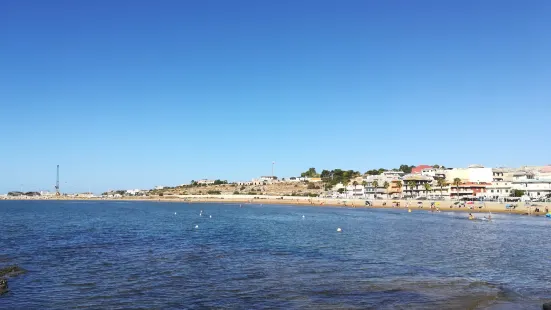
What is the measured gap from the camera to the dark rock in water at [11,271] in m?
23.4

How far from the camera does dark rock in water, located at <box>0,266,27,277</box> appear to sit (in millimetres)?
23355

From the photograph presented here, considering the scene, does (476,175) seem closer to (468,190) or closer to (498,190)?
(468,190)

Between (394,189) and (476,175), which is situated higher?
(476,175)

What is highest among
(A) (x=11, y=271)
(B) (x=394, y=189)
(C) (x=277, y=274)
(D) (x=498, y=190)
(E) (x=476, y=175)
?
(E) (x=476, y=175)

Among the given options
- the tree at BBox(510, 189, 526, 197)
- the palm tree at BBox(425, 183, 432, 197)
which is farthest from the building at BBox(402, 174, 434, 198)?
the tree at BBox(510, 189, 526, 197)

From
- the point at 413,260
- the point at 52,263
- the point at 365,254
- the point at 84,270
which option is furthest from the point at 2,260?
the point at 413,260

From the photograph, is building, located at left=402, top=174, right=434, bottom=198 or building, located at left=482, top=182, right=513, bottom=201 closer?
building, located at left=482, top=182, right=513, bottom=201

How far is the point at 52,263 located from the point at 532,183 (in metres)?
122

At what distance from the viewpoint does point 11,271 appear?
24.3m

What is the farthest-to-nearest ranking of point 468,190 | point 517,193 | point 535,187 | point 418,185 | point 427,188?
point 418,185
point 427,188
point 468,190
point 517,193
point 535,187

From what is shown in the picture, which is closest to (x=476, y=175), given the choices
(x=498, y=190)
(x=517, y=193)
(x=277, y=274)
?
(x=498, y=190)

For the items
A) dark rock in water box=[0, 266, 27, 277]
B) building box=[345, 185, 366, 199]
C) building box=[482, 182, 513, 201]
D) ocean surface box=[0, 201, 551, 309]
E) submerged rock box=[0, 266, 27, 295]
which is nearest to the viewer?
ocean surface box=[0, 201, 551, 309]

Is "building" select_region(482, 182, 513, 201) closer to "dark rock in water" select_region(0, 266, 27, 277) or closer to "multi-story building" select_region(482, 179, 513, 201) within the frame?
"multi-story building" select_region(482, 179, 513, 201)

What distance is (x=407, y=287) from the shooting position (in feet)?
69.0
